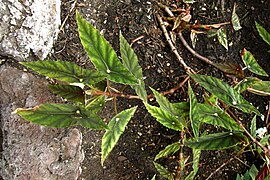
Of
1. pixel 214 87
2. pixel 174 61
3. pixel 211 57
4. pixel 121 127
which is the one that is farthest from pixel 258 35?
pixel 121 127

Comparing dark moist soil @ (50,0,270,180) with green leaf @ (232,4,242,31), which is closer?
dark moist soil @ (50,0,270,180)

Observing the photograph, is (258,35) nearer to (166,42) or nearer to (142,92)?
(166,42)

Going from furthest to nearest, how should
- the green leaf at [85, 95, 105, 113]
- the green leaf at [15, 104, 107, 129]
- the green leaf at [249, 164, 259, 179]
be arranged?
the green leaf at [249, 164, 259, 179], the green leaf at [85, 95, 105, 113], the green leaf at [15, 104, 107, 129]

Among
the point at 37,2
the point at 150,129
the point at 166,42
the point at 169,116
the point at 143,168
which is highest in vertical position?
the point at 37,2

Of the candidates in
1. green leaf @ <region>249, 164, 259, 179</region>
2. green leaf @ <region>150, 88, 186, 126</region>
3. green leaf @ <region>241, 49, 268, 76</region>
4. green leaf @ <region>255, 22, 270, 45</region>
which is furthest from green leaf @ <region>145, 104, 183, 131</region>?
green leaf @ <region>255, 22, 270, 45</region>

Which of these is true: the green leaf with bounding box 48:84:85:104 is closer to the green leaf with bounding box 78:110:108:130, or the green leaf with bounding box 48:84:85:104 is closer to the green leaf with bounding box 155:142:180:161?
the green leaf with bounding box 78:110:108:130

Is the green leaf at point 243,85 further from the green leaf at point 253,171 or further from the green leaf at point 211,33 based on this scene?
the green leaf at point 253,171
